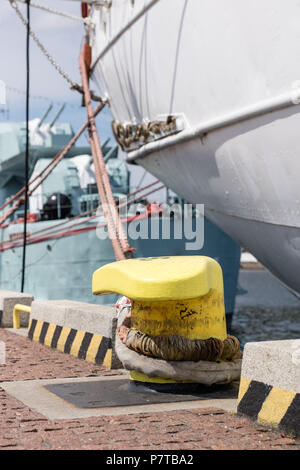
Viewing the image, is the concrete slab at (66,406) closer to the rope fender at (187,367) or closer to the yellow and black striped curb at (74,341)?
the rope fender at (187,367)

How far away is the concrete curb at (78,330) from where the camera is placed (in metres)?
5.59

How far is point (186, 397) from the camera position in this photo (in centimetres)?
440

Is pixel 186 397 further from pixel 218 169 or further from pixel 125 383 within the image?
pixel 218 169

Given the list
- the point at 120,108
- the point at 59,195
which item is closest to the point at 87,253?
the point at 59,195

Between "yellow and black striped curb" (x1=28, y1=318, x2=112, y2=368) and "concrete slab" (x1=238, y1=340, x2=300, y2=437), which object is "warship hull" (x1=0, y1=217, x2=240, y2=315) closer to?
"yellow and black striped curb" (x1=28, y1=318, x2=112, y2=368)

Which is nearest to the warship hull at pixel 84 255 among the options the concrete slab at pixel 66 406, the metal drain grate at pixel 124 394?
the metal drain grate at pixel 124 394

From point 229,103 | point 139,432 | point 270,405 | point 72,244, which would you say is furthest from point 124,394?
point 72,244

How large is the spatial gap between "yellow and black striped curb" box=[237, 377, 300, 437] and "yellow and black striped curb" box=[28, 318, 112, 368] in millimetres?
2029

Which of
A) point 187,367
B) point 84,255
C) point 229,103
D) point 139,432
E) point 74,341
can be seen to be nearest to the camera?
point 139,432

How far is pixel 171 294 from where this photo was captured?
4.27 meters

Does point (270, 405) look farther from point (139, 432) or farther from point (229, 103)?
point (229, 103)

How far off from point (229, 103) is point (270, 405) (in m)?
4.28

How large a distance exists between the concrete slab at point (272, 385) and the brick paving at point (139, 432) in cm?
7
